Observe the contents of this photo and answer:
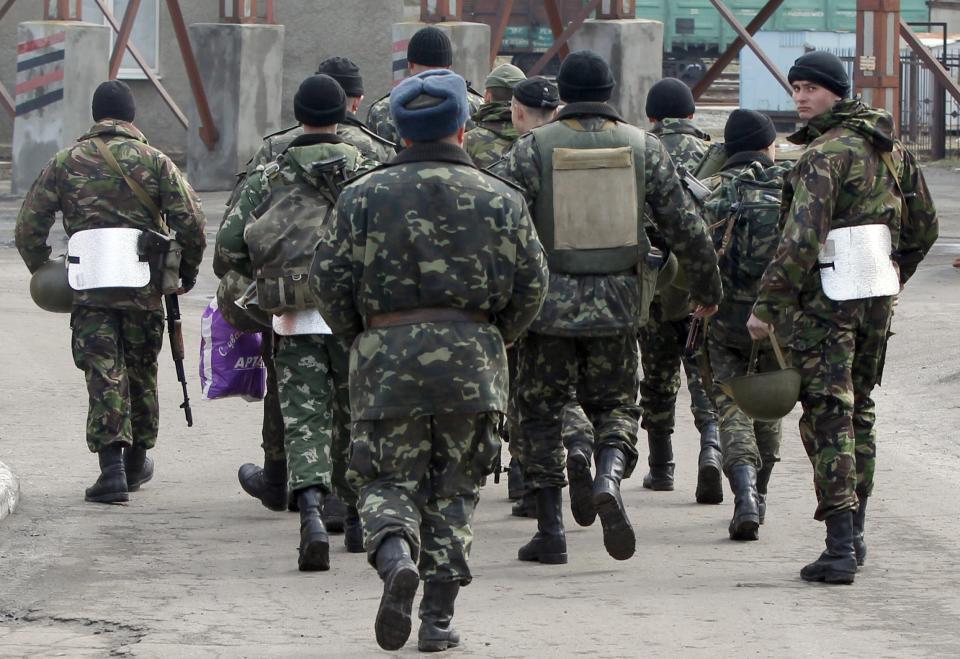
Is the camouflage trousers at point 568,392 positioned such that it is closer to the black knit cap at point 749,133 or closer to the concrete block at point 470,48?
the black knit cap at point 749,133

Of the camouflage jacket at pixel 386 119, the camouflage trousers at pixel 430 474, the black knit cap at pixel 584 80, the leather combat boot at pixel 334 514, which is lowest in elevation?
the leather combat boot at pixel 334 514

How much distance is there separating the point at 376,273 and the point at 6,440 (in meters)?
4.65

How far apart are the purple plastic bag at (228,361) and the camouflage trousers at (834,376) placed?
245 centimetres

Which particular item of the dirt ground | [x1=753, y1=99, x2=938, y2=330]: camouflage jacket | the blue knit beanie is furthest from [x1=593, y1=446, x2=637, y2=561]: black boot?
the blue knit beanie

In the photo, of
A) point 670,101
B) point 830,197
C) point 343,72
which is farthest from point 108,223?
point 830,197

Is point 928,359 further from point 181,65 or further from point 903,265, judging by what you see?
point 181,65

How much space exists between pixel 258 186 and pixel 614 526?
1891mm

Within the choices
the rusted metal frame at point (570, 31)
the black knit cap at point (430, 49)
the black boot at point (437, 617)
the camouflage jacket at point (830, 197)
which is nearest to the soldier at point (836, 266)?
the camouflage jacket at point (830, 197)

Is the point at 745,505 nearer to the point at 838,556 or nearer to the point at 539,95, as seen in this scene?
the point at 838,556

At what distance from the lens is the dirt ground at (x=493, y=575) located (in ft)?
19.3

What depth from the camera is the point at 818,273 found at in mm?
6652

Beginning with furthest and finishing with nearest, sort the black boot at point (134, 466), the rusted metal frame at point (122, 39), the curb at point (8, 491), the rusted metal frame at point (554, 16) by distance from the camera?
the rusted metal frame at point (554, 16) → the rusted metal frame at point (122, 39) → the black boot at point (134, 466) → the curb at point (8, 491)

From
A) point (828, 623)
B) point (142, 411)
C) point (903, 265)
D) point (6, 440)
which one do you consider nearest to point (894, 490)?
point (903, 265)

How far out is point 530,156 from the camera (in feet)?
A: 22.9
